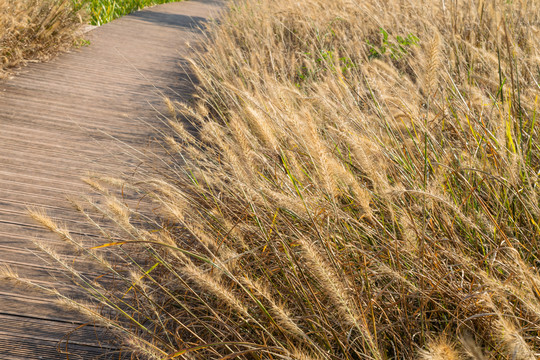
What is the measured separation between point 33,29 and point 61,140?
2.61 meters

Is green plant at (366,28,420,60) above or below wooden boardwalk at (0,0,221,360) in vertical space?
above

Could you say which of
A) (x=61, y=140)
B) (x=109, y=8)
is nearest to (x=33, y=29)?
(x=61, y=140)

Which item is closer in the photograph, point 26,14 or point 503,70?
point 503,70

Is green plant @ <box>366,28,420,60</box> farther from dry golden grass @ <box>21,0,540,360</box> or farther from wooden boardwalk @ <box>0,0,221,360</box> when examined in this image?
wooden boardwalk @ <box>0,0,221,360</box>

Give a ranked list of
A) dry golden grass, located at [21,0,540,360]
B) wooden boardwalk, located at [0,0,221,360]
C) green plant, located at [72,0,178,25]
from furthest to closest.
Answer: green plant, located at [72,0,178,25] < wooden boardwalk, located at [0,0,221,360] < dry golden grass, located at [21,0,540,360]

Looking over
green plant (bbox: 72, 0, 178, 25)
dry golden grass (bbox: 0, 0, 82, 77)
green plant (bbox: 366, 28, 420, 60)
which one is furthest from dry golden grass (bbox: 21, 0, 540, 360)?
green plant (bbox: 72, 0, 178, 25)

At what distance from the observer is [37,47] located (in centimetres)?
566

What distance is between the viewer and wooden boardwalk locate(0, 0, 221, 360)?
6.26 feet

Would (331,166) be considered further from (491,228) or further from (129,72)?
(129,72)

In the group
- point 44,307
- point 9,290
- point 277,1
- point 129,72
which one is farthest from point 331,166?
point 277,1

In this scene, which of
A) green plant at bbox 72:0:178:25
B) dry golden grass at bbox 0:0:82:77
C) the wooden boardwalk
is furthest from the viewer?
green plant at bbox 72:0:178:25

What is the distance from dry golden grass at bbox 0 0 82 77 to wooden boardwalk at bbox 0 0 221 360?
0.19 metres

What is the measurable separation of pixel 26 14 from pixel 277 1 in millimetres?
3372

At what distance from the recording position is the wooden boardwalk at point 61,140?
191cm
